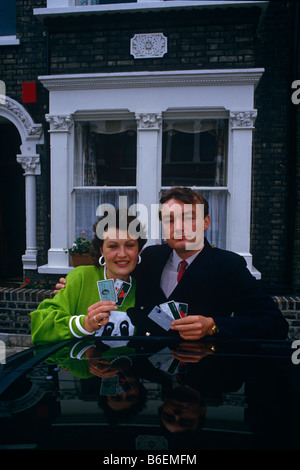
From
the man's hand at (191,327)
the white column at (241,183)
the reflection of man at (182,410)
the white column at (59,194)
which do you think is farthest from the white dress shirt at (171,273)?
the white column at (59,194)

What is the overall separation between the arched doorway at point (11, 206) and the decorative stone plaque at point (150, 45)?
10.3 ft

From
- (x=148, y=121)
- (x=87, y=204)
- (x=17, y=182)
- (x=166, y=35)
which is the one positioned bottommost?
(x=87, y=204)

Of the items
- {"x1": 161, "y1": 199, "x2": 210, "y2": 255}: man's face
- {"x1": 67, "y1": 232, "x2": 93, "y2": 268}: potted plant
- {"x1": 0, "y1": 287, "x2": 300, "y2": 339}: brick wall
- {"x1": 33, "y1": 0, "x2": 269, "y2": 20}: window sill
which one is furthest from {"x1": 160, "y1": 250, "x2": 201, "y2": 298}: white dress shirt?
{"x1": 33, "y1": 0, "x2": 269, "y2": 20}: window sill

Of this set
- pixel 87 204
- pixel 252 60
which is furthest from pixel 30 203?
pixel 252 60

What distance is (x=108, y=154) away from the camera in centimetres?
602

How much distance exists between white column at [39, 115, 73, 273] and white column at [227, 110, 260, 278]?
2637 millimetres

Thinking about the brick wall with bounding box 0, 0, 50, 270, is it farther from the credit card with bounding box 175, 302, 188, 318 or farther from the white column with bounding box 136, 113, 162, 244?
the credit card with bounding box 175, 302, 188, 318

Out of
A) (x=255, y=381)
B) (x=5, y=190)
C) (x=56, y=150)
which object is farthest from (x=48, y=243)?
(x=255, y=381)

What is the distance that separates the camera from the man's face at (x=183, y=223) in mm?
2152

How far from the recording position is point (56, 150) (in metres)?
5.72

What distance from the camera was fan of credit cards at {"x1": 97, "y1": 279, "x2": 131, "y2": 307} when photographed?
2.06m

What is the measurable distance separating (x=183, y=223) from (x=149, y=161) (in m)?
3.54

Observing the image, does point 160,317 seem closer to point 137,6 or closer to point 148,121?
point 148,121

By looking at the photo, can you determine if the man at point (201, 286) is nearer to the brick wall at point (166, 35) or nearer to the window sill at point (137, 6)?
the brick wall at point (166, 35)
